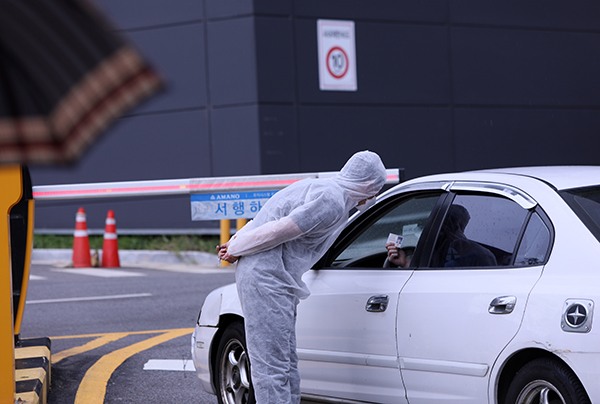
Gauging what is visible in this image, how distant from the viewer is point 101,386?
248 inches

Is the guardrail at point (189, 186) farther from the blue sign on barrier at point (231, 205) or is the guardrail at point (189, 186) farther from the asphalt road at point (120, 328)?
the asphalt road at point (120, 328)

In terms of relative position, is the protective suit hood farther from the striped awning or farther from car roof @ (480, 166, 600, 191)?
the striped awning

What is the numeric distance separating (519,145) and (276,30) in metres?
5.54

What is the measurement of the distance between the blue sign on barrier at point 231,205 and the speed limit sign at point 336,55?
741 cm

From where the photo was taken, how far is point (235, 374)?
5.16 meters

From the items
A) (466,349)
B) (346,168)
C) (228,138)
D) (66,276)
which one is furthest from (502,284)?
(228,138)

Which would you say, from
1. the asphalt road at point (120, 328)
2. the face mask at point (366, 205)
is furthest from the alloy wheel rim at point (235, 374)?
the face mask at point (366, 205)

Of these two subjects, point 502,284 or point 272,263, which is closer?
point 502,284

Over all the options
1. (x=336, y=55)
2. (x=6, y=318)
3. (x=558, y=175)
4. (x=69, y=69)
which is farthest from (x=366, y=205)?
(x=336, y=55)

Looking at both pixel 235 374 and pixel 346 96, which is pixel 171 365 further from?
pixel 346 96

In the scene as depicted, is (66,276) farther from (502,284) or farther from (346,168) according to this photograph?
(502,284)

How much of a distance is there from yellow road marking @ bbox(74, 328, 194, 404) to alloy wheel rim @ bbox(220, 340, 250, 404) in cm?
111

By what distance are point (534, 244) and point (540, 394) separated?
677 mm

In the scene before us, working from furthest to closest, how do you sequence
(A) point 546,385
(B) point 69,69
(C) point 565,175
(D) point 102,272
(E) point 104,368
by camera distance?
(D) point 102,272, (E) point 104,368, (C) point 565,175, (A) point 546,385, (B) point 69,69
